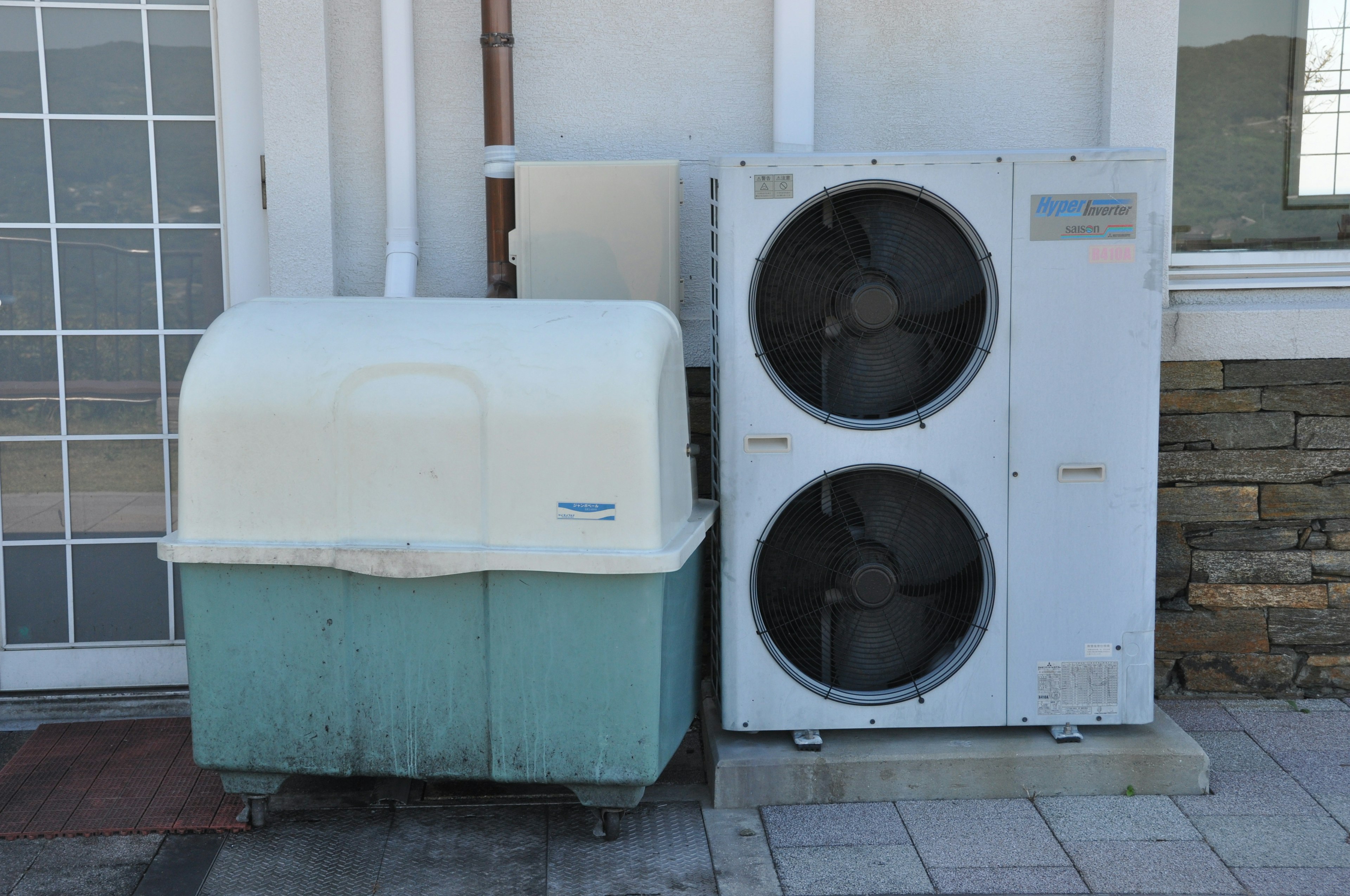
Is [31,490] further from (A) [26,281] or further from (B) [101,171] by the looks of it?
(B) [101,171]

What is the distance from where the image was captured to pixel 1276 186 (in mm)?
4301

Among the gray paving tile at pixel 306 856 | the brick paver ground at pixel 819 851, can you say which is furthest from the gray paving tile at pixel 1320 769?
the gray paving tile at pixel 306 856

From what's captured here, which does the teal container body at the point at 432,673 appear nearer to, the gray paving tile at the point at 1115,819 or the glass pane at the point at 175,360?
the gray paving tile at the point at 1115,819

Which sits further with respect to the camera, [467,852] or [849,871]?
[467,852]

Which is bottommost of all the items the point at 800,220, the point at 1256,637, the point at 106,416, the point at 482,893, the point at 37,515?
the point at 482,893

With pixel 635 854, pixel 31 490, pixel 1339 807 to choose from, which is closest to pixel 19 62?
pixel 31 490

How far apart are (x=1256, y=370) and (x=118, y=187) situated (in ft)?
13.9

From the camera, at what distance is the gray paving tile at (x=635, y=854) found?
296cm

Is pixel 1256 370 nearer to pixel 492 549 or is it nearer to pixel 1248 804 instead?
pixel 1248 804

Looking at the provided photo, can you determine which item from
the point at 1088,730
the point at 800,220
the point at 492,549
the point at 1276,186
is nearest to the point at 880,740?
the point at 1088,730

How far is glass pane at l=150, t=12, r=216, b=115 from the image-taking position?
4.07 meters

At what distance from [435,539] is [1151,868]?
6.89 feet

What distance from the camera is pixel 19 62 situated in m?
4.06

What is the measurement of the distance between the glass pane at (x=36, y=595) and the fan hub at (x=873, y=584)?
2.99 m
